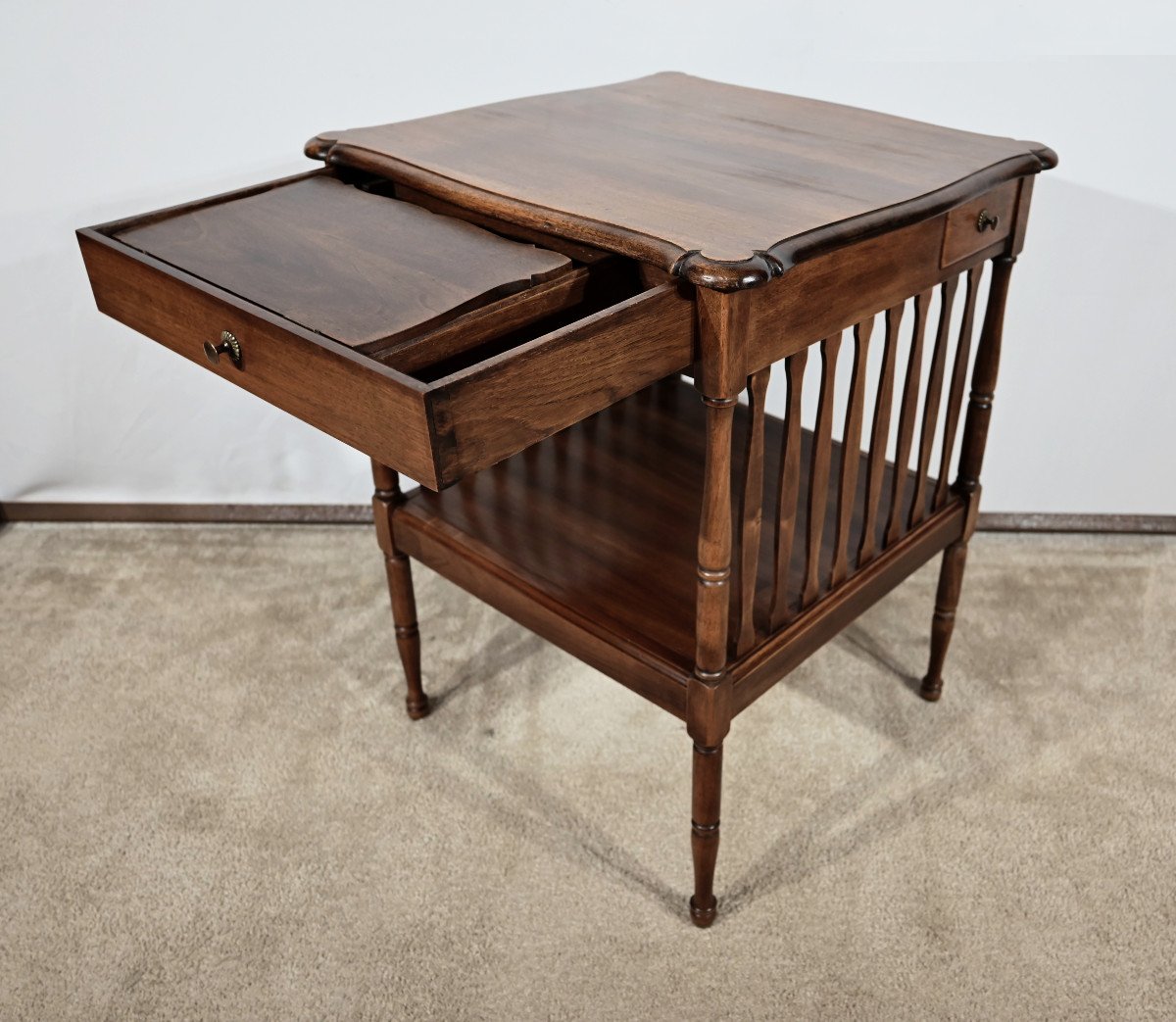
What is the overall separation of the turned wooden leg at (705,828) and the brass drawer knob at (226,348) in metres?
0.65

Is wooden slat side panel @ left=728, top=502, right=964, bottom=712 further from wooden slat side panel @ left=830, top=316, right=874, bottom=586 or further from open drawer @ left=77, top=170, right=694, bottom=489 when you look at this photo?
open drawer @ left=77, top=170, right=694, bottom=489

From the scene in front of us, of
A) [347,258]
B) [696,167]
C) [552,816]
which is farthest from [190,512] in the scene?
[696,167]

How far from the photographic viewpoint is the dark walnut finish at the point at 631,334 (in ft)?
3.21

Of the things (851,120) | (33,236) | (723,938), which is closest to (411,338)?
(851,120)

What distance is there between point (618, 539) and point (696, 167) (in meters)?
0.46

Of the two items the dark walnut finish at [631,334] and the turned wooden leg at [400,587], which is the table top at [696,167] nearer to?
the dark walnut finish at [631,334]

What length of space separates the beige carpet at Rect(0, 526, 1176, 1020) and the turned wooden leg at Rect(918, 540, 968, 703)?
0.04 m

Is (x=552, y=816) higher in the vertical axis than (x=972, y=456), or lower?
lower

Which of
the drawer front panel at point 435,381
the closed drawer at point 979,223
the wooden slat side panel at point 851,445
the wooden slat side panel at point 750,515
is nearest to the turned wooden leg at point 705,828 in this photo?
the wooden slat side panel at point 750,515

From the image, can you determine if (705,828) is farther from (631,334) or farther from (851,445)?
(631,334)

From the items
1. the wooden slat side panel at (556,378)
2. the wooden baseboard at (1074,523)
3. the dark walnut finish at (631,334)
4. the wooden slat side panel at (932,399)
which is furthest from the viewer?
the wooden baseboard at (1074,523)

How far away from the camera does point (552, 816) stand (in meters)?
1.57

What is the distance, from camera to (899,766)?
164 cm

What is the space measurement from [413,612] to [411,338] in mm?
755
